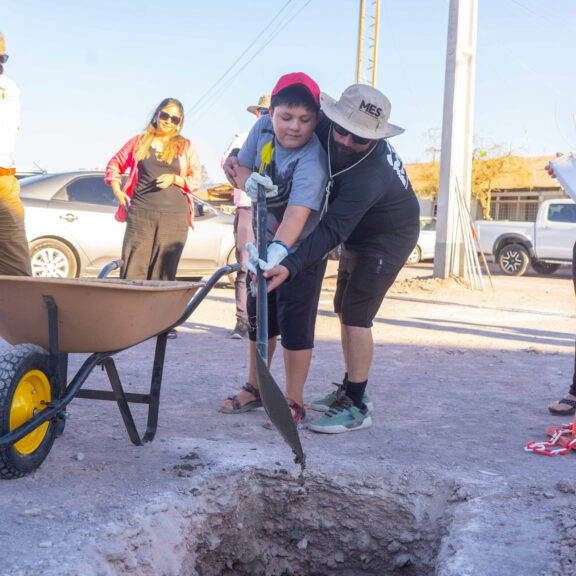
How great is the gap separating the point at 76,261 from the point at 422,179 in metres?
29.2

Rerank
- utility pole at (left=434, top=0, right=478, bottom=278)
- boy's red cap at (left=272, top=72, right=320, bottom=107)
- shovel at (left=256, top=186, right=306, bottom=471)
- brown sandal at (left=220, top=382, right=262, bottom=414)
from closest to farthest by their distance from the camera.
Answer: shovel at (left=256, top=186, right=306, bottom=471)
boy's red cap at (left=272, top=72, right=320, bottom=107)
brown sandal at (left=220, top=382, right=262, bottom=414)
utility pole at (left=434, top=0, right=478, bottom=278)

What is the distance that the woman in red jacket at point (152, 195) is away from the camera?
533 centimetres

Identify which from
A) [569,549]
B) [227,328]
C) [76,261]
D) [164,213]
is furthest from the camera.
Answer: [76,261]

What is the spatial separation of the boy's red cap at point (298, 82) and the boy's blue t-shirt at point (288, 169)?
0.21 m

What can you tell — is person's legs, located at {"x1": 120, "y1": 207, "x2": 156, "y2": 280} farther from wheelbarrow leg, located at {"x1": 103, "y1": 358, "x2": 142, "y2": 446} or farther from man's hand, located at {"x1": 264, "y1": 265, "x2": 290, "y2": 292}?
man's hand, located at {"x1": 264, "y1": 265, "x2": 290, "y2": 292}

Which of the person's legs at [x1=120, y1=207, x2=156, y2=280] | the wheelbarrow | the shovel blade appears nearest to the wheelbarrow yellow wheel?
the wheelbarrow

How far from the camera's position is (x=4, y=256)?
4168 millimetres

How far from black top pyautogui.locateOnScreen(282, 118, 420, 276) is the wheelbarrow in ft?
2.23

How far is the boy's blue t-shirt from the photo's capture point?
3.11 metres

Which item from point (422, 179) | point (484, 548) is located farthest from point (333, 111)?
point (422, 179)

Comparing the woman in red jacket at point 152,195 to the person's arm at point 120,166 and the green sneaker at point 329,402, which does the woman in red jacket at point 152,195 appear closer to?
the person's arm at point 120,166

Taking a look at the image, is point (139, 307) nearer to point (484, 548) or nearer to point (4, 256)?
point (484, 548)

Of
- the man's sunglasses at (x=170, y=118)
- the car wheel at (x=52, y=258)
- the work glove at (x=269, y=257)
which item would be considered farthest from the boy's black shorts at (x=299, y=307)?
the car wheel at (x=52, y=258)

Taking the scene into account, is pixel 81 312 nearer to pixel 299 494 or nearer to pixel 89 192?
pixel 299 494
